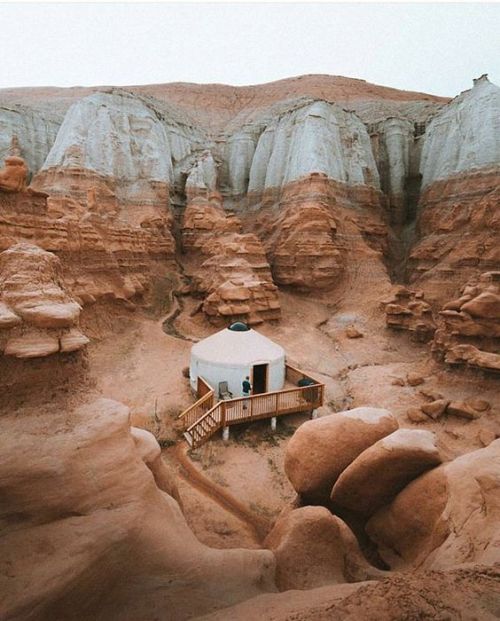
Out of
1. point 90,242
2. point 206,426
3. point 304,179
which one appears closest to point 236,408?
point 206,426

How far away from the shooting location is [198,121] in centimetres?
4291

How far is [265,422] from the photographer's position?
12.4 m

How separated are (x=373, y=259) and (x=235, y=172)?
1712 cm

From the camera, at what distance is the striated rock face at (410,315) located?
62.6 ft

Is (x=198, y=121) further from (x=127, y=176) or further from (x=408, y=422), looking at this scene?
(x=408, y=422)

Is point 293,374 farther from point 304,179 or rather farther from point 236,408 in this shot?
point 304,179

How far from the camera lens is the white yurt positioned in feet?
42.8

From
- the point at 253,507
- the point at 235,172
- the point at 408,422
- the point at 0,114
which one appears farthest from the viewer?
the point at 235,172

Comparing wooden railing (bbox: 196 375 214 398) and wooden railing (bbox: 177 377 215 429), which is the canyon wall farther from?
wooden railing (bbox: 177 377 215 429)

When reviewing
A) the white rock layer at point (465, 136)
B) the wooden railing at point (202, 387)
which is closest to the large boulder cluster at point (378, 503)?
the wooden railing at point (202, 387)

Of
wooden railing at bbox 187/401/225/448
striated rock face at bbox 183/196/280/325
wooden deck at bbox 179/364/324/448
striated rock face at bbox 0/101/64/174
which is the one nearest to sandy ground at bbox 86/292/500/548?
wooden railing at bbox 187/401/225/448

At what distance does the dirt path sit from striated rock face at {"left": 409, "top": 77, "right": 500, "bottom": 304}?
1884cm

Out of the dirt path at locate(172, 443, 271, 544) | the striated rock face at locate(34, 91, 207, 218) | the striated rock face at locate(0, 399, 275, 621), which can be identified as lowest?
the dirt path at locate(172, 443, 271, 544)

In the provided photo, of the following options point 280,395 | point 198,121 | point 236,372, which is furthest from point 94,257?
point 198,121
